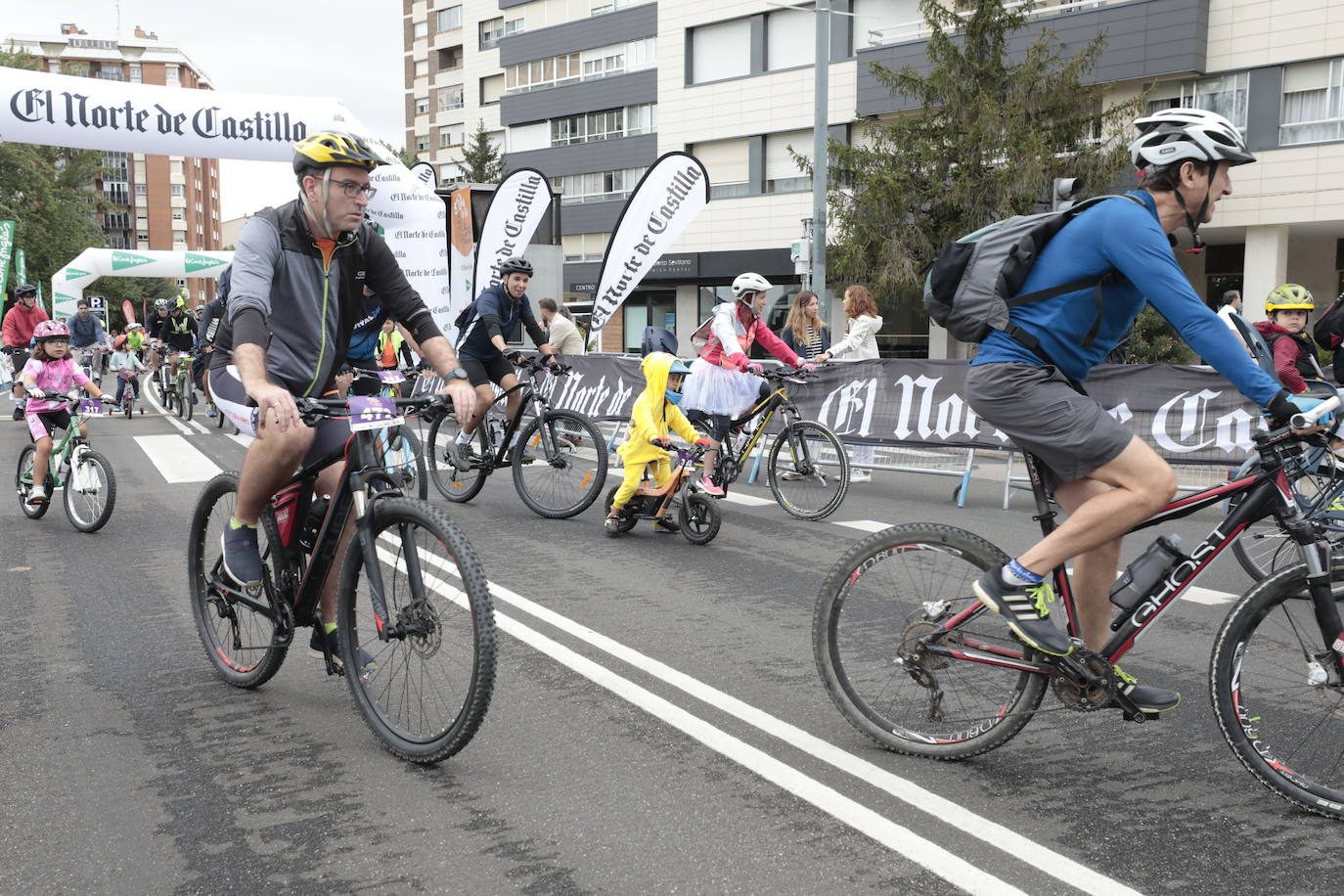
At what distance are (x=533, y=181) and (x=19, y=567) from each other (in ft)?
36.7

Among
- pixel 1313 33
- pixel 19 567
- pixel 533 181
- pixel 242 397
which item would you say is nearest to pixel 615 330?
pixel 1313 33

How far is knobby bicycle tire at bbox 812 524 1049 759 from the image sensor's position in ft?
12.5

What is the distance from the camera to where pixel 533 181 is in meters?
17.5

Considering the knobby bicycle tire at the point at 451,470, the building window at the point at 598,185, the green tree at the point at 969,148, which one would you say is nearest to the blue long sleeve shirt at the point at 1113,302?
the knobby bicycle tire at the point at 451,470

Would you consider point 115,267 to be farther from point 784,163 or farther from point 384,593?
point 384,593

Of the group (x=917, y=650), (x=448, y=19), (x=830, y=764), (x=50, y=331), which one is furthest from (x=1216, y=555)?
(x=448, y=19)

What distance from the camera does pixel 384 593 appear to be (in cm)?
389

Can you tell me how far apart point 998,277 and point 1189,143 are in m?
0.66

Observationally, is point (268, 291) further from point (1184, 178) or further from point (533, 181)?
point (533, 181)

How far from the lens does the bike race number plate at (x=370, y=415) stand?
12.6 feet

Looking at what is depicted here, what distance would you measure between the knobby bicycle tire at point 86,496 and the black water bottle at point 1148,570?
7.43 metres

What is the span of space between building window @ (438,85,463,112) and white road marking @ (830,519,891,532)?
217ft

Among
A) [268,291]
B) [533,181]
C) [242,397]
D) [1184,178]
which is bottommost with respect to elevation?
[242,397]

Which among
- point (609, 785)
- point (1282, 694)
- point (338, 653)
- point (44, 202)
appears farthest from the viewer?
point (44, 202)
